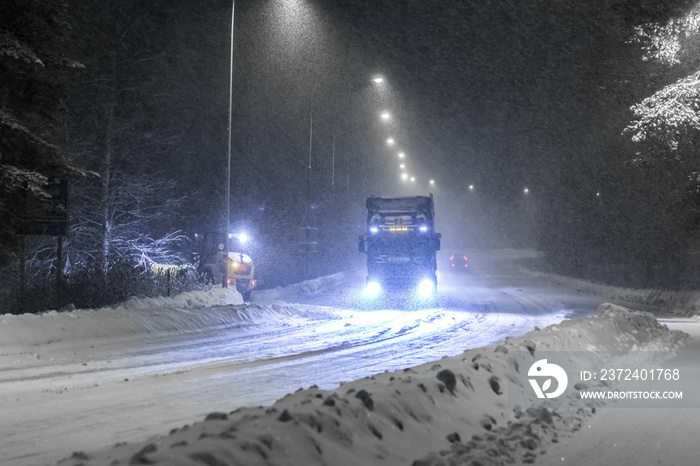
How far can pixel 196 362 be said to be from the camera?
11086mm

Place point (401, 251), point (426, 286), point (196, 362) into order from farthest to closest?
point (426, 286) < point (401, 251) < point (196, 362)

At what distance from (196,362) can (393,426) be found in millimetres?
6288

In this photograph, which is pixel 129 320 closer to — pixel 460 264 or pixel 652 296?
pixel 652 296

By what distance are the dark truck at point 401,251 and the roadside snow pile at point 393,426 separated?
18212mm

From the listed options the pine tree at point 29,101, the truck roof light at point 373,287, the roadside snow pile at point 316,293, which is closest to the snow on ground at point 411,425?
the pine tree at point 29,101

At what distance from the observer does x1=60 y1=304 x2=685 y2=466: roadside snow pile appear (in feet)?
15.2

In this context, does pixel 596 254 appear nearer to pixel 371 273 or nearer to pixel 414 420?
pixel 371 273

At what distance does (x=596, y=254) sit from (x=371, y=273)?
2590cm

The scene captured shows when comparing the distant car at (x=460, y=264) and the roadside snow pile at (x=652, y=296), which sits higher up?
the distant car at (x=460, y=264)

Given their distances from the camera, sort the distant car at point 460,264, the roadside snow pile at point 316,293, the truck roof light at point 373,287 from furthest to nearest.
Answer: the distant car at point 460,264, the truck roof light at point 373,287, the roadside snow pile at point 316,293

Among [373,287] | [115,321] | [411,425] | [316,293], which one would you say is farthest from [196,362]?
[316,293]

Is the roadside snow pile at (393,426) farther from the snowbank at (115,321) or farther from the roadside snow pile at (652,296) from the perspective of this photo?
the roadside snow pile at (652,296)

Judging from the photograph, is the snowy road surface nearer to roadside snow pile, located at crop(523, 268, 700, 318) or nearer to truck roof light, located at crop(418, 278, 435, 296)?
truck roof light, located at crop(418, 278, 435, 296)

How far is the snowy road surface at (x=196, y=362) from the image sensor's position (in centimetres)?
654
